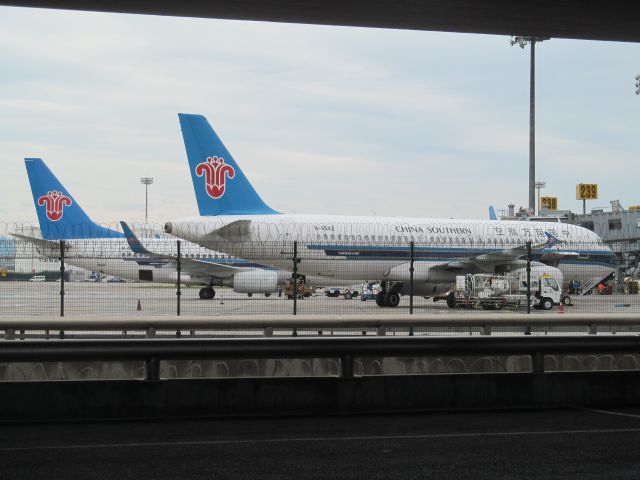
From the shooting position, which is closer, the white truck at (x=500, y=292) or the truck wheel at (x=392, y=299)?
the white truck at (x=500, y=292)

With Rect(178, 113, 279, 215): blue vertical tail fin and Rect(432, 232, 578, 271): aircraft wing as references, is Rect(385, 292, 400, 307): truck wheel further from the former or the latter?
Rect(178, 113, 279, 215): blue vertical tail fin

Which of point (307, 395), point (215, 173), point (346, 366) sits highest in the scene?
point (215, 173)

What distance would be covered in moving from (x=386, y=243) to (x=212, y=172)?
7.25 metres

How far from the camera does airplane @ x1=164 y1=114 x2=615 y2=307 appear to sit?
32.2m

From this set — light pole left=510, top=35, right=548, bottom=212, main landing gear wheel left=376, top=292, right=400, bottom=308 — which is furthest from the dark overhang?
light pole left=510, top=35, right=548, bottom=212

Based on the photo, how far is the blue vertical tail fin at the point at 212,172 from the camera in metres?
33.6

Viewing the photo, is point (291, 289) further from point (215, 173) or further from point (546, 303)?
point (546, 303)

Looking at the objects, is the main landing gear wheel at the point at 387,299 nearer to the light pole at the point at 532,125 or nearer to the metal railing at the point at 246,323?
the metal railing at the point at 246,323

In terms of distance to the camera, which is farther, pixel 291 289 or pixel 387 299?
pixel 291 289

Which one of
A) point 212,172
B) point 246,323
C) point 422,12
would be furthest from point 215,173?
point 422,12

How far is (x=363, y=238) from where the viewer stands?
34125mm

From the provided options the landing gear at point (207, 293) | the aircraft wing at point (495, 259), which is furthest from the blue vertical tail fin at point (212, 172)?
the landing gear at point (207, 293)

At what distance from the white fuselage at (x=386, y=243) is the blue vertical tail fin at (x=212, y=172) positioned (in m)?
0.82

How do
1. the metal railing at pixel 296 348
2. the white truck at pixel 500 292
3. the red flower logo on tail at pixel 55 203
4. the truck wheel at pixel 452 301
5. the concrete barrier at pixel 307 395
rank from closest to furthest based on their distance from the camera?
1. the metal railing at pixel 296 348
2. the concrete barrier at pixel 307 395
3. the white truck at pixel 500 292
4. the truck wheel at pixel 452 301
5. the red flower logo on tail at pixel 55 203
